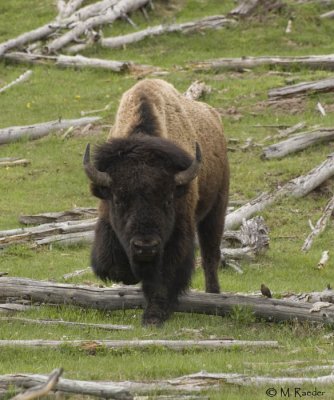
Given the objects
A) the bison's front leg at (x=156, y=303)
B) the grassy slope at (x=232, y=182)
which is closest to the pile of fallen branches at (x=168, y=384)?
the grassy slope at (x=232, y=182)

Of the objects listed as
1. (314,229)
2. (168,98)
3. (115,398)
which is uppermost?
(115,398)

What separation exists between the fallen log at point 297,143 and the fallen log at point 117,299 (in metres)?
9.37

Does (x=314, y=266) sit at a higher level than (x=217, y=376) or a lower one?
lower

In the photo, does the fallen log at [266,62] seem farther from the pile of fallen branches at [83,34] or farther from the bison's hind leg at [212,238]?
the bison's hind leg at [212,238]

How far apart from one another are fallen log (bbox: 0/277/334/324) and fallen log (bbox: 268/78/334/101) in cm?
1260

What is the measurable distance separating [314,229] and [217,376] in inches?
354

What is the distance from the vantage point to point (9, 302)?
1114 cm

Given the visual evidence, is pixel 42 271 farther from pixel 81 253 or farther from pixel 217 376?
pixel 217 376

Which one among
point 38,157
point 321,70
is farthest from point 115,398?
point 321,70

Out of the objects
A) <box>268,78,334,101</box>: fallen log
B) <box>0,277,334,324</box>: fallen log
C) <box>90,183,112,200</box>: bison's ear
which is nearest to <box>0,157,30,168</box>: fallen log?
<box>268,78,334,101</box>: fallen log

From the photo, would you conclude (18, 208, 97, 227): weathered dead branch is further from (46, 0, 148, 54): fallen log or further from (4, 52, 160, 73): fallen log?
(46, 0, 148, 54): fallen log

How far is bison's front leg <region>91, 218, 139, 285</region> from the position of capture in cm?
1098

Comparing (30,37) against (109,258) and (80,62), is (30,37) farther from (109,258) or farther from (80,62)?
(109,258)

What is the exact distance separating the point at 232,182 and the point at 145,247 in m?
9.69
